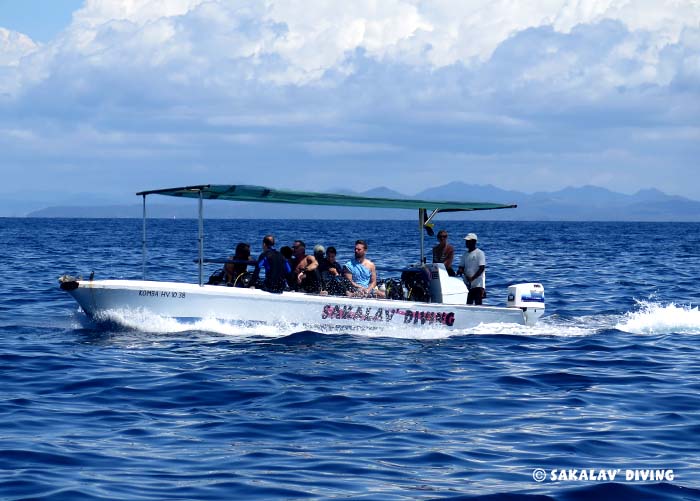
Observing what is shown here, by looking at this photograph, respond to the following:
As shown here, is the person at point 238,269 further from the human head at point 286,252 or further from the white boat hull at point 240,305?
the white boat hull at point 240,305

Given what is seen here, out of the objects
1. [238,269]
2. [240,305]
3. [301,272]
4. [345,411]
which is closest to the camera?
[345,411]

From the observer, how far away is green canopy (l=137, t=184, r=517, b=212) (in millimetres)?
17031

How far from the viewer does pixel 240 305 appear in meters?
17.1

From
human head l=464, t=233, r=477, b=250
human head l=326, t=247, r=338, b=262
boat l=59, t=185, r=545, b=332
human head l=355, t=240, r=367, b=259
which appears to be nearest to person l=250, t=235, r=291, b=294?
boat l=59, t=185, r=545, b=332

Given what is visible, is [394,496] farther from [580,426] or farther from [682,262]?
[682,262]

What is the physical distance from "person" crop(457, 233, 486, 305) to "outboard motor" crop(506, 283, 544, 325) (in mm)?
625

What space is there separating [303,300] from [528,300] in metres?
4.79

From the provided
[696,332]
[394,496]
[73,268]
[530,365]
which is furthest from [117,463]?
[73,268]

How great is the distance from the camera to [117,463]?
898cm

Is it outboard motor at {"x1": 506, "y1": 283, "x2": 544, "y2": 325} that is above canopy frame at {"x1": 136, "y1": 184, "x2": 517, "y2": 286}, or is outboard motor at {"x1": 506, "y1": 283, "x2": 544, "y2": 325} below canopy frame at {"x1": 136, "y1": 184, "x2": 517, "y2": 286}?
below

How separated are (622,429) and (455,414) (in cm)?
192

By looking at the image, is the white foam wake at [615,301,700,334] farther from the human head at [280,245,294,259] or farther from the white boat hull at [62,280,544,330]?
the human head at [280,245,294,259]

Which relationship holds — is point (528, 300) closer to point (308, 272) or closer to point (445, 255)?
point (445, 255)

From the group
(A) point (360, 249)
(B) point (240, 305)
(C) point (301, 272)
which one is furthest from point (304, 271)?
(B) point (240, 305)
